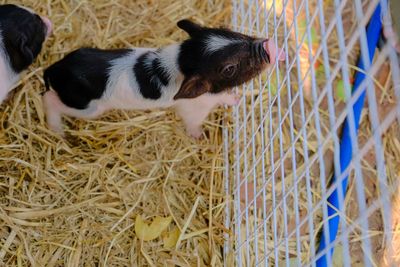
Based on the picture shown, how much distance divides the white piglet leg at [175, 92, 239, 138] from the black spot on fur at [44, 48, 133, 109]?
0.46 m

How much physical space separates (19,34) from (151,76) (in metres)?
0.74

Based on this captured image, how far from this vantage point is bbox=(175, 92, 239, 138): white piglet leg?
2.81 meters

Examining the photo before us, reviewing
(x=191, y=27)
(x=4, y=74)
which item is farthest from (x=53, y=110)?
(x=191, y=27)

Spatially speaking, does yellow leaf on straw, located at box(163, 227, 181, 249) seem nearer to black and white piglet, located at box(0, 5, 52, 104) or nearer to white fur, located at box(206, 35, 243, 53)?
white fur, located at box(206, 35, 243, 53)

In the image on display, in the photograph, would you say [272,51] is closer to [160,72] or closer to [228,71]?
[228,71]

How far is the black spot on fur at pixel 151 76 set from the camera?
2.63 m

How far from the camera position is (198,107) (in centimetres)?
287

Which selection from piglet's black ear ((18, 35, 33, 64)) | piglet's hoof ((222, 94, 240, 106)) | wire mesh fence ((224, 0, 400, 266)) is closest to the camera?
wire mesh fence ((224, 0, 400, 266))

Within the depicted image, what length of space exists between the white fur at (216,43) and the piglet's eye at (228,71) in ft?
0.34

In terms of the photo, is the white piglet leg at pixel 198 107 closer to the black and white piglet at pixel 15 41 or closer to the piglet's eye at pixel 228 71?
the piglet's eye at pixel 228 71

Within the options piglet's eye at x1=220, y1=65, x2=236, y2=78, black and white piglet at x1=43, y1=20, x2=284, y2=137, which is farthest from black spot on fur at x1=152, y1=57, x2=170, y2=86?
piglet's eye at x1=220, y1=65, x2=236, y2=78

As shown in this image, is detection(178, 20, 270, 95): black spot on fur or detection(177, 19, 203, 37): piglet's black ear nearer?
detection(178, 20, 270, 95): black spot on fur

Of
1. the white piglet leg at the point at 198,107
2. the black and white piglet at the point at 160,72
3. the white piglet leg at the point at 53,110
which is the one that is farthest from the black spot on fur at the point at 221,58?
the white piglet leg at the point at 53,110

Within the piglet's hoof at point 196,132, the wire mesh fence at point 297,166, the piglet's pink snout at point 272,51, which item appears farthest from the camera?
the piglet's hoof at point 196,132
